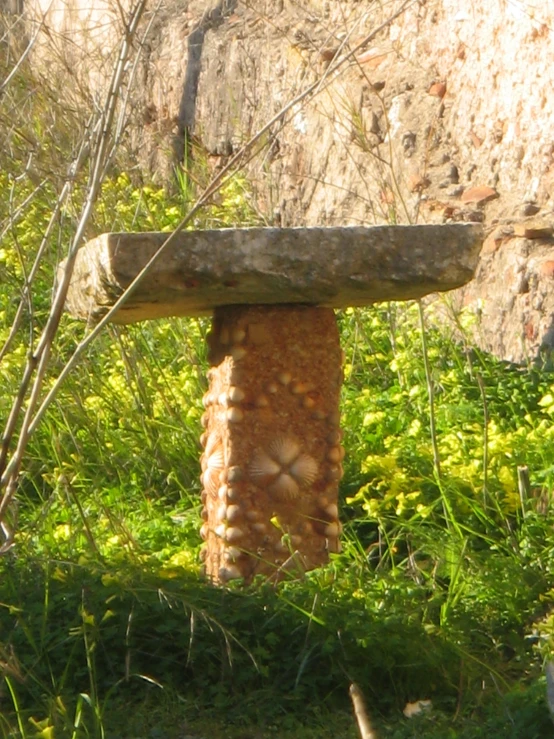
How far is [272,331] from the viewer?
353 cm

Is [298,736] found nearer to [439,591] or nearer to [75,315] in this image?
[439,591]

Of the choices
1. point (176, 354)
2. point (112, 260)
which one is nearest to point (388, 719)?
point (112, 260)

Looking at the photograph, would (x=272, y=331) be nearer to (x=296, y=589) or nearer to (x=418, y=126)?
(x=296, y=589)

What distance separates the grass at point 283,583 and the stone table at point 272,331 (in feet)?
0.59

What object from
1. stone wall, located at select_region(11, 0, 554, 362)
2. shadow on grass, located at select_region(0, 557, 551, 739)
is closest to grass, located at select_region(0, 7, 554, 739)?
shadow on grass, located at select_region(0, 557, 551, 739)

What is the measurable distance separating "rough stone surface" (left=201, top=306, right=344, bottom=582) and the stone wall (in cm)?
97

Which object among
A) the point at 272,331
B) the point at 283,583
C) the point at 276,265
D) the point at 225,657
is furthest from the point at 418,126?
the point at 225,657

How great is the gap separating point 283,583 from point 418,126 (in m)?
3.28

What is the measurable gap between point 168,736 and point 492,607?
105 cm

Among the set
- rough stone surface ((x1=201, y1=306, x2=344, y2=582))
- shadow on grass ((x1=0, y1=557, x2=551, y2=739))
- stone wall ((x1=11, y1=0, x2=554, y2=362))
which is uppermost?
stone wall ((x1=11, y1=0, x2=554, y2=362))

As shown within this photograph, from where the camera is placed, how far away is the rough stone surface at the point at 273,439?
11.6ft

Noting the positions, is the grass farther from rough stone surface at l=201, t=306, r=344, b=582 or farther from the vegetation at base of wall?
rough stone surface at l=201, t=306, r=344, b=582

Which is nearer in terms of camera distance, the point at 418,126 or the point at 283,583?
the point at 283,583

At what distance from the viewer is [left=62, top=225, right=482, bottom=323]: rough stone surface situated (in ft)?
10.5
